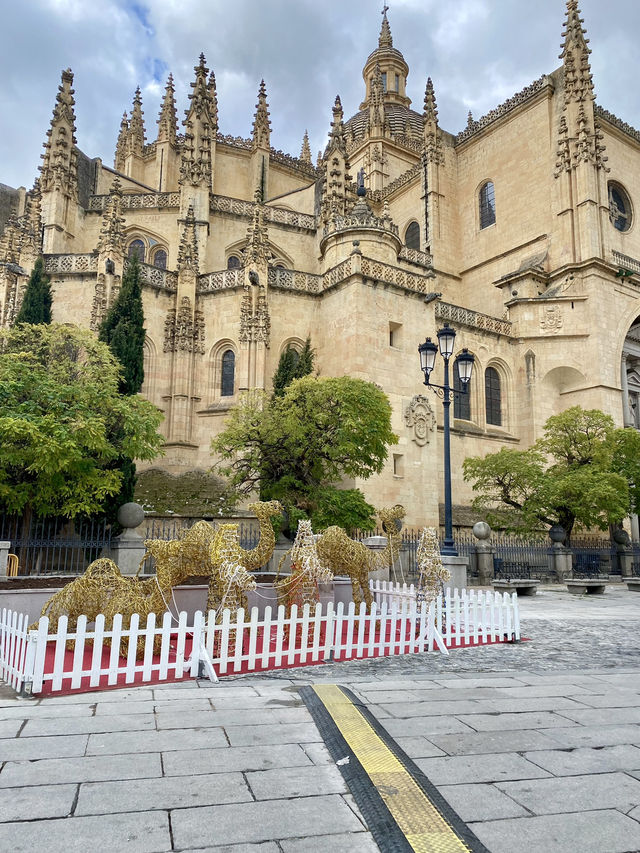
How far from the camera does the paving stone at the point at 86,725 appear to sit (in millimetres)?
4860

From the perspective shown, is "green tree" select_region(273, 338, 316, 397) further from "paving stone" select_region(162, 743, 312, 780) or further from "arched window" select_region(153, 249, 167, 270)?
"paving stone" select_region(162, 743, 312, 780)

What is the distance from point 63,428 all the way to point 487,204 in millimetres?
31225

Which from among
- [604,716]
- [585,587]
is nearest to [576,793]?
[604,716]

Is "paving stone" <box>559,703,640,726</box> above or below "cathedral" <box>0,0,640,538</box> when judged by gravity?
below

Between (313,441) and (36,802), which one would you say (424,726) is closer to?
(36,802)

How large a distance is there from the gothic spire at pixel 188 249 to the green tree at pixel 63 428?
30.9 ft

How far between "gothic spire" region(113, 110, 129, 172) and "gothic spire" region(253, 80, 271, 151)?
8998 mm

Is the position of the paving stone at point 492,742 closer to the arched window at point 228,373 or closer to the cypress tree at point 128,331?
the cypress tree at point 128,331

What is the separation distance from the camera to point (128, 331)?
2162 cm

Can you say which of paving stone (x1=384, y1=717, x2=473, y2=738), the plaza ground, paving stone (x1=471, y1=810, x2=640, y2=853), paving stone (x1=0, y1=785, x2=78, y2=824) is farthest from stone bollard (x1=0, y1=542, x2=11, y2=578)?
paving stone (x1=471, y1=810, x2=640, y2=853)

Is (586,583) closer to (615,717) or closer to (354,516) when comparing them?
(354,516)

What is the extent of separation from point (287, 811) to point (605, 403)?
30463 millimetres

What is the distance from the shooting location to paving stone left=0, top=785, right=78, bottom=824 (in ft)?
10.8

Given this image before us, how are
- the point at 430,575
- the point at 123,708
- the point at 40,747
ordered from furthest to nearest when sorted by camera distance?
the point at 430,575
the point at 123,708
the point at 40,747
